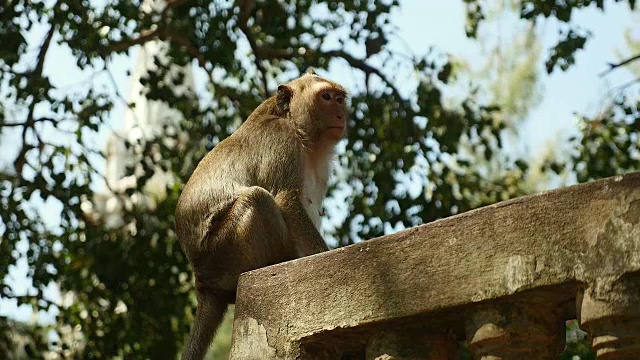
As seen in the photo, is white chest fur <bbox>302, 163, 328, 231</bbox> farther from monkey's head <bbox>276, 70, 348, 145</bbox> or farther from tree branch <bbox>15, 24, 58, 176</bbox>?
tree branch <bbox>15, 24, 58, 176</bbox>

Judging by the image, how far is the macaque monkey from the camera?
5.18 meters

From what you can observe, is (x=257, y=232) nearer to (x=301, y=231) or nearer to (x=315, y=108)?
(x=301, y=231)

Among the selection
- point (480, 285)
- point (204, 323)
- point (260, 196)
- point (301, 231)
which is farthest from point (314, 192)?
point (480, 285)

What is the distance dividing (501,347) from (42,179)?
5625mm

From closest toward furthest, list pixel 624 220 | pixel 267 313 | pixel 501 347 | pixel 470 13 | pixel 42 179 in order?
pixel 624 220 < pixel 501 347 < pixel 267 313 < pixel 42 179 < pixel 470 13

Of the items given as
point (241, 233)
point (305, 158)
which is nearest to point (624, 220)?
point (241, 233)

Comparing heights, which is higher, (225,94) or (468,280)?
(225,94)

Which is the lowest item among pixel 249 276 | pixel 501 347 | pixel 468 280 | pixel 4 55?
pixel 501 347

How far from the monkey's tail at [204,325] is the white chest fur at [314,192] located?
743 millimetres

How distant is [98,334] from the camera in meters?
8.53

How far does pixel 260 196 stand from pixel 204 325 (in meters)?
0.72

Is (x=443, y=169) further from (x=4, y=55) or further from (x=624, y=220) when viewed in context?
(x=624, y=220)

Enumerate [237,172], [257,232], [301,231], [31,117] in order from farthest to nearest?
[31,117], [237,172], [301,231], [257,232]

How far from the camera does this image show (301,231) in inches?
210
